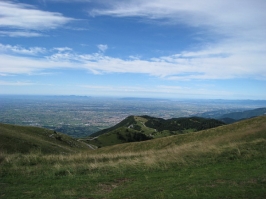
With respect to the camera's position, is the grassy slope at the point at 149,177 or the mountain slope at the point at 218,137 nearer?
the grassy slope at the point at 149,177

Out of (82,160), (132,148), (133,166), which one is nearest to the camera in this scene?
(133,166)

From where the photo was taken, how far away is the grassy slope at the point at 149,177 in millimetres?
11250

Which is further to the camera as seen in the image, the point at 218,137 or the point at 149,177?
the point at 218,137

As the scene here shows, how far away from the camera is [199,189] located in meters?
11.2

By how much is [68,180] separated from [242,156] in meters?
12.9

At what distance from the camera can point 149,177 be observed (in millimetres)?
14203

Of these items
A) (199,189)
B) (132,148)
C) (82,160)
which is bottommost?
(132,148)

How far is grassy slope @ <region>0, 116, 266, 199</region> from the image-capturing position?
11.2m

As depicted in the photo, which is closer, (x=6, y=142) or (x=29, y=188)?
Result: (x=29, y=188)

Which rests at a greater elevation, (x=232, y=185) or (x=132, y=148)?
(x=232, y=185)

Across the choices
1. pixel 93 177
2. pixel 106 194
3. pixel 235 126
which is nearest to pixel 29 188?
pixel 93 177

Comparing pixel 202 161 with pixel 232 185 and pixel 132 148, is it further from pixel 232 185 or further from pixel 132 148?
pixel 132 148

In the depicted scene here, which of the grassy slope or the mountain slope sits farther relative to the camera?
the mountain slope

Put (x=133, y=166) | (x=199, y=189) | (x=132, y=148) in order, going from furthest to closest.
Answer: (x=132, y=148) → (x=133, y=166) → (x=199, y=189)
